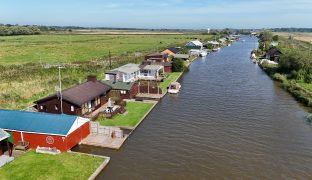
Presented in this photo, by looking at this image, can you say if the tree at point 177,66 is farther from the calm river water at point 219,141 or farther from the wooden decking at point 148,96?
the wooden decking at point 148,96

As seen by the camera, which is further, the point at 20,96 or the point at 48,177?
the point at 20,96

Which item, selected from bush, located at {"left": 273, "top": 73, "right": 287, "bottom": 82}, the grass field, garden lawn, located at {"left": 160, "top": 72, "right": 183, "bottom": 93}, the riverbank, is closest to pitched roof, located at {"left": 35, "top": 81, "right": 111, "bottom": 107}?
garden lawn, located at {"left": 160, "top": 72, "right": 183, "bottom": 93}

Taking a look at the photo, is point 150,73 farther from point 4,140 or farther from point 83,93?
point 4,140

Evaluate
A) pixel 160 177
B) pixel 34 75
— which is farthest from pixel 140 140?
pixel 34 75

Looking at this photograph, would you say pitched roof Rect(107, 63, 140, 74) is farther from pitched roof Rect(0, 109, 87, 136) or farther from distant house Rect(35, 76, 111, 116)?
pitched roof Rect(0, 109, 87, 136)

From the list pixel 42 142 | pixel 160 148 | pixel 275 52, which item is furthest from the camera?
pixel 275 52

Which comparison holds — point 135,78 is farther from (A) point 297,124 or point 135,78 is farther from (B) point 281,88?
(A) point 297,124
